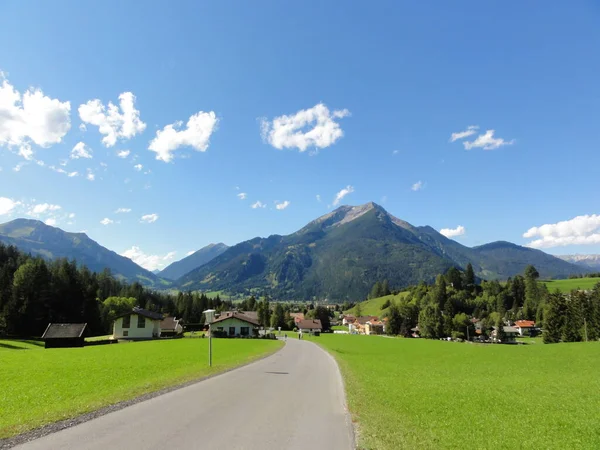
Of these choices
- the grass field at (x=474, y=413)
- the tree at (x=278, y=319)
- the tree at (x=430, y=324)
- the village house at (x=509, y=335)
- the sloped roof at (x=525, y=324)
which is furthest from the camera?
the sloped roof at (x=525, y=324)

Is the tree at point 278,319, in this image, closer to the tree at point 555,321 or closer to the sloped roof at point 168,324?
the sloped roof at point 168,324

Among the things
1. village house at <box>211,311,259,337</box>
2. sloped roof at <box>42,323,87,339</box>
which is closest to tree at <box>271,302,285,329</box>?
village house at <box>211,311,259,337</box>

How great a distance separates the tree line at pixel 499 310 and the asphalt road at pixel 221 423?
90.0 meters

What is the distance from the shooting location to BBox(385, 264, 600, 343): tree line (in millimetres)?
86438

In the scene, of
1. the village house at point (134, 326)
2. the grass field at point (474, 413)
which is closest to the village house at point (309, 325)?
the village house at point (134, 326)

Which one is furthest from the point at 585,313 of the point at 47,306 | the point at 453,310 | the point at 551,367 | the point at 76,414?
the point at 47,306

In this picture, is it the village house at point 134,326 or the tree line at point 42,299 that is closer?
the tree line at point 42,299

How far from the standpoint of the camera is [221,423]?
1164cm

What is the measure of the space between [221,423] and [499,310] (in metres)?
192

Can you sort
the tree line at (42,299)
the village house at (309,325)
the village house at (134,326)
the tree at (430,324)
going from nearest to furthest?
the tree line at (42,299) → the village house at (134,326) → the tree at (430,324) → the village house at (309,325)

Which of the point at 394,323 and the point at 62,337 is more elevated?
the point at 62,337

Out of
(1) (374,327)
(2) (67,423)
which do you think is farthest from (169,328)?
(1) (374,327)

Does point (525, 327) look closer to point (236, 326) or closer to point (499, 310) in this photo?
point (499, 310)

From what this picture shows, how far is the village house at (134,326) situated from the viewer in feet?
281
